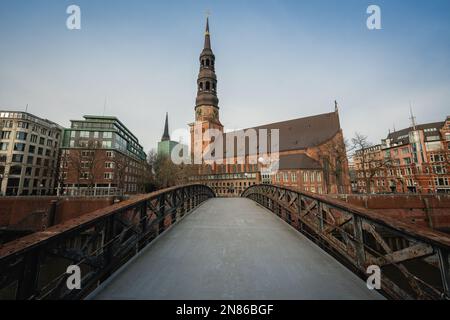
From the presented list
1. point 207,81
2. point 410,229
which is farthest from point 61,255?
point 207,81

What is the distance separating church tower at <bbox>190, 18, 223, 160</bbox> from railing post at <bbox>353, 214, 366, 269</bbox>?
4790 centimetres

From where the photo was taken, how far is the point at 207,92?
4834 centimetres

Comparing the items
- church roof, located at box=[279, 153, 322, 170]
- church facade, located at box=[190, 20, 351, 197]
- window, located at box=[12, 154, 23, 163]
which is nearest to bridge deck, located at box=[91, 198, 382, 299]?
church facade, located at box=[190, 20, 351, 197]

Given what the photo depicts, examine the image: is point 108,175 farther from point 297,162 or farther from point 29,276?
point 29,276

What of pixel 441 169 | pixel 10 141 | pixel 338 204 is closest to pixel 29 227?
pixel 338 204

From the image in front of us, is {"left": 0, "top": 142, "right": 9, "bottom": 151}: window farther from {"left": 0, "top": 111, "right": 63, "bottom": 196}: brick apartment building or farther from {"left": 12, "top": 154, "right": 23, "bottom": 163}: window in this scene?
{"left": 12, "top": 154, "right": 23, "bottom": 163}: window

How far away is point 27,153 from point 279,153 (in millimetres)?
56444

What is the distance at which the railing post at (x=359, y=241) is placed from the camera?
2.72 metres

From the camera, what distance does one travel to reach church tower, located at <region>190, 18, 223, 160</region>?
4750 cm

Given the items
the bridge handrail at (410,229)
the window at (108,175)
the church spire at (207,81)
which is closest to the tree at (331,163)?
the church spire at (207,81)

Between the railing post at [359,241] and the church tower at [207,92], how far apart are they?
157 feet

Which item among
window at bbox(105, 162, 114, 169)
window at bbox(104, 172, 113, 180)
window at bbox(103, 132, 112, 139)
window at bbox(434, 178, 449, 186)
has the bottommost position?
window at bbox(434, 178, 449, 186)

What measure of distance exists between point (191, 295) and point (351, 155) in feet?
111

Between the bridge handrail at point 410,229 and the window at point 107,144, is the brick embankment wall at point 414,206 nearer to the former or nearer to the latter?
the bridge handrail at point 410,229
